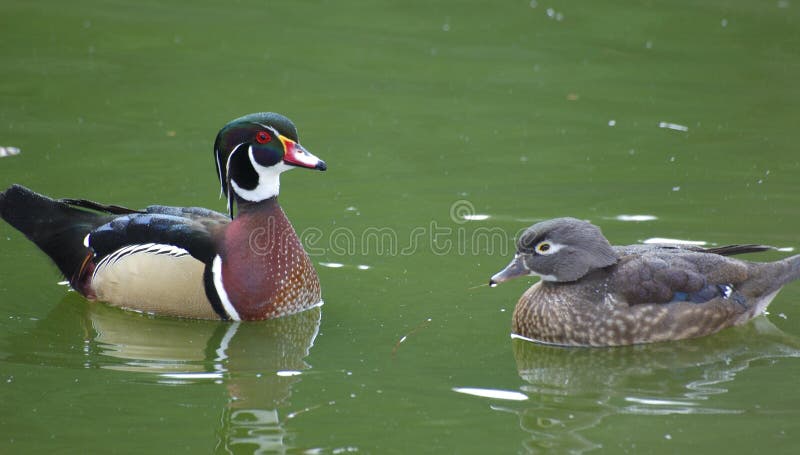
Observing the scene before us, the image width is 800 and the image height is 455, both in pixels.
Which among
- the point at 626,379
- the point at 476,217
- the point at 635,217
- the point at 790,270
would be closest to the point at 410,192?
the point at 476,217

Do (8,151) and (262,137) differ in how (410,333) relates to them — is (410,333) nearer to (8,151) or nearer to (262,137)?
(262,137)

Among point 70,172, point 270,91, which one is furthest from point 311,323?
point 270,91

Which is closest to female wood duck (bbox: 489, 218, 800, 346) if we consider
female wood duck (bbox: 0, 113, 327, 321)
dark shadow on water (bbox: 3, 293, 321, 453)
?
dark shadow on water (bbox: 3, 293, 321, 453)

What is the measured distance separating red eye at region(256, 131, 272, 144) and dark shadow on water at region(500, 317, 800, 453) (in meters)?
2.07

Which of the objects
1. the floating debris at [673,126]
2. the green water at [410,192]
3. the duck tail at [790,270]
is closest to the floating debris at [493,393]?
the green water at [410,192]

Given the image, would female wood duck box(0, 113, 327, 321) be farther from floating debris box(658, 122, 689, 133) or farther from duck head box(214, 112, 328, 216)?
floating debris box(658, 122, 689, 133)

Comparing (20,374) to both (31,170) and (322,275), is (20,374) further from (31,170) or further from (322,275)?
(31,170)

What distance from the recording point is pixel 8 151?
10.9 metres

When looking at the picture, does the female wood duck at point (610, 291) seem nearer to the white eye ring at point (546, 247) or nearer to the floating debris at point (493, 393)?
the white eye ring at point (546, 247)

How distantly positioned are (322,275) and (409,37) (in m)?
6.48

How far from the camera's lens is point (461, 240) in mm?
9125

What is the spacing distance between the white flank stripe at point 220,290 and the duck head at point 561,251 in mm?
1752

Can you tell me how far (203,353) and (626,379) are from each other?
8.15ft

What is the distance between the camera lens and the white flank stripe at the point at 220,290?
310 inches
